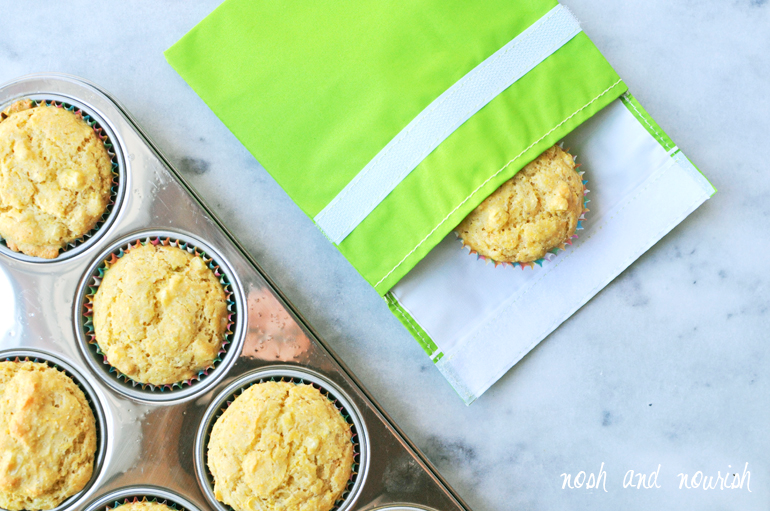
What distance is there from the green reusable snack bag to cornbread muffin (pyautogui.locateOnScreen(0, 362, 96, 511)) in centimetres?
107

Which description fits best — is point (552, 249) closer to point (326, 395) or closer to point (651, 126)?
point (651, 126)

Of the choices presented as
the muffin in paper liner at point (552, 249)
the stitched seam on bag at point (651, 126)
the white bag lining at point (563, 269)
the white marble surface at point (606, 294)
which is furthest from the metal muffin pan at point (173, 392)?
the stitched seam on bag at point (651, 126)

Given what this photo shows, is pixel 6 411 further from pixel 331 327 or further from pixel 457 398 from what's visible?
pixel 457 398

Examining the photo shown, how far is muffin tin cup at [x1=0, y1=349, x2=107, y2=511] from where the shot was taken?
1.81m

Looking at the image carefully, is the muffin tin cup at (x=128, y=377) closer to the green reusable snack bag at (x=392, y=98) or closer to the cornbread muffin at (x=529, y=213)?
the green reusable snack bag at (x=392, y=98)

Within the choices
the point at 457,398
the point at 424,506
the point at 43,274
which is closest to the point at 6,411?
the point at 43,274

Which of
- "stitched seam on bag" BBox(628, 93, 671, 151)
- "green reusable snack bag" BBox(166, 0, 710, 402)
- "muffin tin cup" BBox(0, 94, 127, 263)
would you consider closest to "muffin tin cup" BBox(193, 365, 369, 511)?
"green reusable snack bag" BBox(166, 0, 710, 402)

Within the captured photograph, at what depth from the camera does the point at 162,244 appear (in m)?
1.88

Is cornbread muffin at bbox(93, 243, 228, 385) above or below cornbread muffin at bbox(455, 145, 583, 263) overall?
above

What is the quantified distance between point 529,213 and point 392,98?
65 cm

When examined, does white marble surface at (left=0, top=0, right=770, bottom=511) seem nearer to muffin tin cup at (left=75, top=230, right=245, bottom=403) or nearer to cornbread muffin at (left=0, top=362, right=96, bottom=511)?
muffin tin cup at (left=75, top=230, right=245, bottom=403)

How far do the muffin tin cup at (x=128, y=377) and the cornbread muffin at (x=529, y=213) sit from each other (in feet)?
2.98

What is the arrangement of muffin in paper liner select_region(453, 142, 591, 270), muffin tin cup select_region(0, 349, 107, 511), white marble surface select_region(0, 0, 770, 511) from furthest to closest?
white marble surface select_region(0, 0, 770, 511)
muffin in paper liner select_region(453, 142, 591, 270)
muffin tin cup select_region(0, 349, 107, 511)

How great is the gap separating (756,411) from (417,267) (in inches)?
62.5
